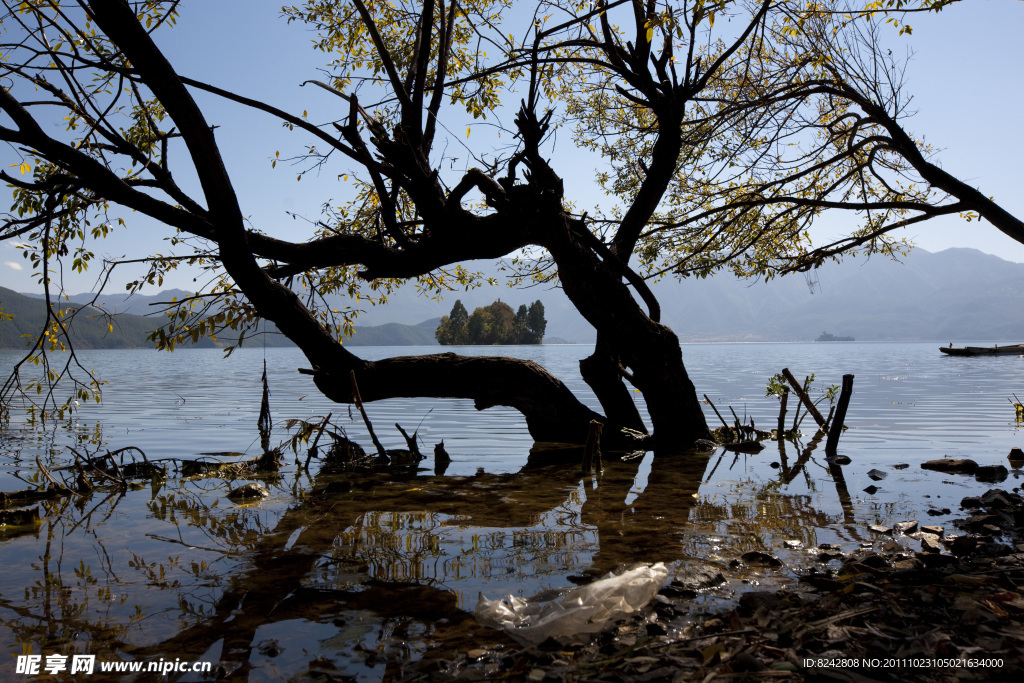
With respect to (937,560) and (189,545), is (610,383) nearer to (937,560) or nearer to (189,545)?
(937,560)

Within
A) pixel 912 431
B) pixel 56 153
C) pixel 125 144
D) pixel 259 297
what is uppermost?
pixel 125 144

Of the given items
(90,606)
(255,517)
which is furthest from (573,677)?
(255,517)

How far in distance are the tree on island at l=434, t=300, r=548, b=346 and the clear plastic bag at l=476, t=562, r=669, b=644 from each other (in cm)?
14038

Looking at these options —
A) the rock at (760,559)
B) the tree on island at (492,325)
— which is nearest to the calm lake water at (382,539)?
the rock at (760,559)

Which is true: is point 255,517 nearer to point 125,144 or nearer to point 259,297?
point 259,297

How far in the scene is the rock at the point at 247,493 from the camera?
883 centimetres

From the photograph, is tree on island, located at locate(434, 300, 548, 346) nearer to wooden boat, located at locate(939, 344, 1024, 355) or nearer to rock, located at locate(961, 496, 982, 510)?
wooden boat, located at locate(939, 344, 1024, 355)

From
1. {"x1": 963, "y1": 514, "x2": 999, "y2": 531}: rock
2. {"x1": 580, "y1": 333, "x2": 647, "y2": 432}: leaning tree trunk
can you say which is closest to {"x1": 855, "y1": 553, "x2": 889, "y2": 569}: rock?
{"x1": 963, "y1": 514, "x2": 999, "y2": 531}: rock

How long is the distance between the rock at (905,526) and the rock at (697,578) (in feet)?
8.44

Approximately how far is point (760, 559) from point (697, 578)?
933 mm

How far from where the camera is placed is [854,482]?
953 centimetres

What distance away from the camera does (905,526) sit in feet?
21.5

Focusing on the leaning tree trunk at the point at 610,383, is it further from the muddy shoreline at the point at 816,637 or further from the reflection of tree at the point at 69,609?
the reflection of tree at the point at 69,609

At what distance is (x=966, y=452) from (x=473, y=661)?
12638 mm
